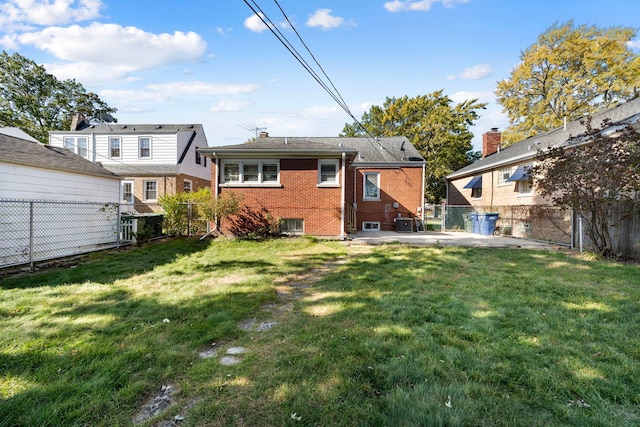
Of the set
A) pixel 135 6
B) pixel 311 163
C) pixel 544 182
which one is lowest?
pixel 544 182

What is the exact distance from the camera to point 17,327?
133 inches

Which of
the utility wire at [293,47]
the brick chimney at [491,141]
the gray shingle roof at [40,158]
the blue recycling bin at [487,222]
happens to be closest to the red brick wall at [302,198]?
the utility wire at [293,47]

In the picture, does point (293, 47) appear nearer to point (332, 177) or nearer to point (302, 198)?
point (332, 177)

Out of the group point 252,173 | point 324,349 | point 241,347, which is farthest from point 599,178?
point 252,173

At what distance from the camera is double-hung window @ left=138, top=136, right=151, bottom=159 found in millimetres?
19062

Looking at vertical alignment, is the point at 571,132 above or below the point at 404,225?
above

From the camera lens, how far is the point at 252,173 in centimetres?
1158

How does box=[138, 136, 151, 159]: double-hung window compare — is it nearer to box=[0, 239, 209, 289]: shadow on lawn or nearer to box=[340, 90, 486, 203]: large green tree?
box=[0, 239, 209, 289]: shadow on lawn

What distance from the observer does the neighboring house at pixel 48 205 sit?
696 cm

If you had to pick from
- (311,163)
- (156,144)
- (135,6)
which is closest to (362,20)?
(311,163)

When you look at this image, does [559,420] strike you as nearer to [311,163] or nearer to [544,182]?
[544,182]

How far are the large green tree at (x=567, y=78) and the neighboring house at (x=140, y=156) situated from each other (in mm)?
26521

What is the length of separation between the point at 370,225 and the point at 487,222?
19.4 ft

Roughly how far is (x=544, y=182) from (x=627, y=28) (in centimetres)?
2330
